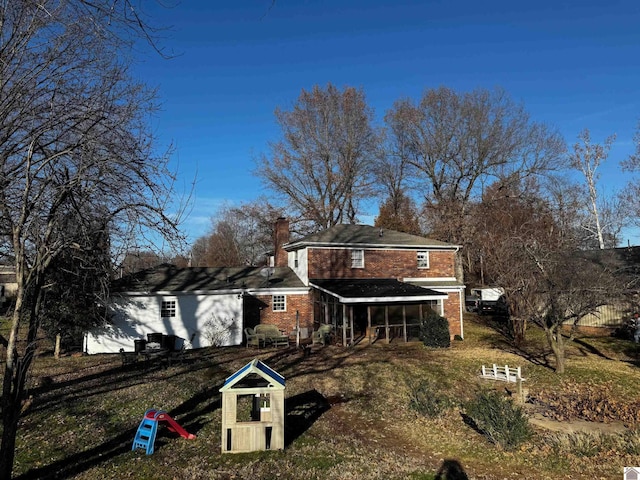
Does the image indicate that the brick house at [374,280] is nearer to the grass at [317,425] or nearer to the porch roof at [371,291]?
the porch roof at [371,291]

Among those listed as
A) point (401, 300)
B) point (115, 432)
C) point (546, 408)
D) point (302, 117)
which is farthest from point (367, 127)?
point (115, 432)

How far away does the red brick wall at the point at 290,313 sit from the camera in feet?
78.4

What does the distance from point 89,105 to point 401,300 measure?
1739cm

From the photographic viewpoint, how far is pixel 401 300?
21.3 metres

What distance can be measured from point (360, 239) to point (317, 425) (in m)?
16.4

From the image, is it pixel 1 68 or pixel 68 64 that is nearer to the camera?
pixel 1 68

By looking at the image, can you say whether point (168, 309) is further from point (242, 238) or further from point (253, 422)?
point (242, 238)

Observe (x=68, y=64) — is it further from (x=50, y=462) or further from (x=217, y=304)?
(x=217, y=304)

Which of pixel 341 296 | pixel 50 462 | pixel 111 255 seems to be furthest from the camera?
pixel 341 296

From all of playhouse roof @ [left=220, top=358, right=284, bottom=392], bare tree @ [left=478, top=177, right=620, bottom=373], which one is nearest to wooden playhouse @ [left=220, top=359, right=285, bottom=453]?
playhouse roof @ [left=220, top=358, right=284, bottom=392]

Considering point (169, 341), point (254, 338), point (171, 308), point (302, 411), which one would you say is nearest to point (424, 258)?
point (254, 338)

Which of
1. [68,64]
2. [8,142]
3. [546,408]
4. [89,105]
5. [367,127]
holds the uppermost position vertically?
[367,127]

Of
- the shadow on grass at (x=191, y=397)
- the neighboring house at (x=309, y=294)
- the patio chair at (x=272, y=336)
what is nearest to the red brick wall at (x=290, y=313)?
the neighboring house at (x=309, y=294)

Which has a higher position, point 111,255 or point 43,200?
point 43,200
